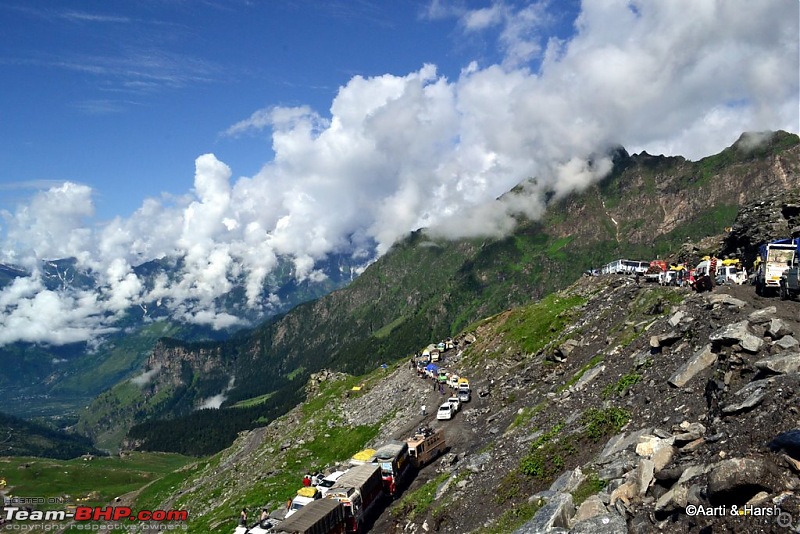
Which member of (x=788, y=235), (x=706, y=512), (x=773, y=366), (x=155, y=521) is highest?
(x=788, y=235)

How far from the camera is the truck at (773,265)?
125 feet

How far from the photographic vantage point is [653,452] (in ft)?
69.5

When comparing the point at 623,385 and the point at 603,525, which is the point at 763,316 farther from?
the point at 603,525

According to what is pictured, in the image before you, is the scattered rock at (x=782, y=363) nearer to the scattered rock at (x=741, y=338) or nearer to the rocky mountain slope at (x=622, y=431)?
the rocky mountain slope at (x=622, y=431)

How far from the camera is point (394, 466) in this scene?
4653 cm

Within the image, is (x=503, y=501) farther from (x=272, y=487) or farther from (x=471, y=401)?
(x=272, y=487)

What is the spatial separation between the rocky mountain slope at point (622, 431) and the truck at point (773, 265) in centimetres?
187

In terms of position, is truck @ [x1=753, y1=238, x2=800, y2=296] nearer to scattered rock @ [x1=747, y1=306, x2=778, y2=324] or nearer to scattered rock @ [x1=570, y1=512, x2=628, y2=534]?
scattered rock @ [x1=747, y1=306, x2=778, y2=324]

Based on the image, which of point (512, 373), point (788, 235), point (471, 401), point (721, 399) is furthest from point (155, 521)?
point (788, 235)

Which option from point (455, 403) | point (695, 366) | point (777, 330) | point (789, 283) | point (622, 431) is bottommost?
point (622, 431)

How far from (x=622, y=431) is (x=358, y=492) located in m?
21.9

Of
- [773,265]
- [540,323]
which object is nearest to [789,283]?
[773,265]

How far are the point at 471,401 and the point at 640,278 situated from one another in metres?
33.6

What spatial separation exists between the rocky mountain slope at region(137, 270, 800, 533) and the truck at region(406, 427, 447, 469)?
1451mm
